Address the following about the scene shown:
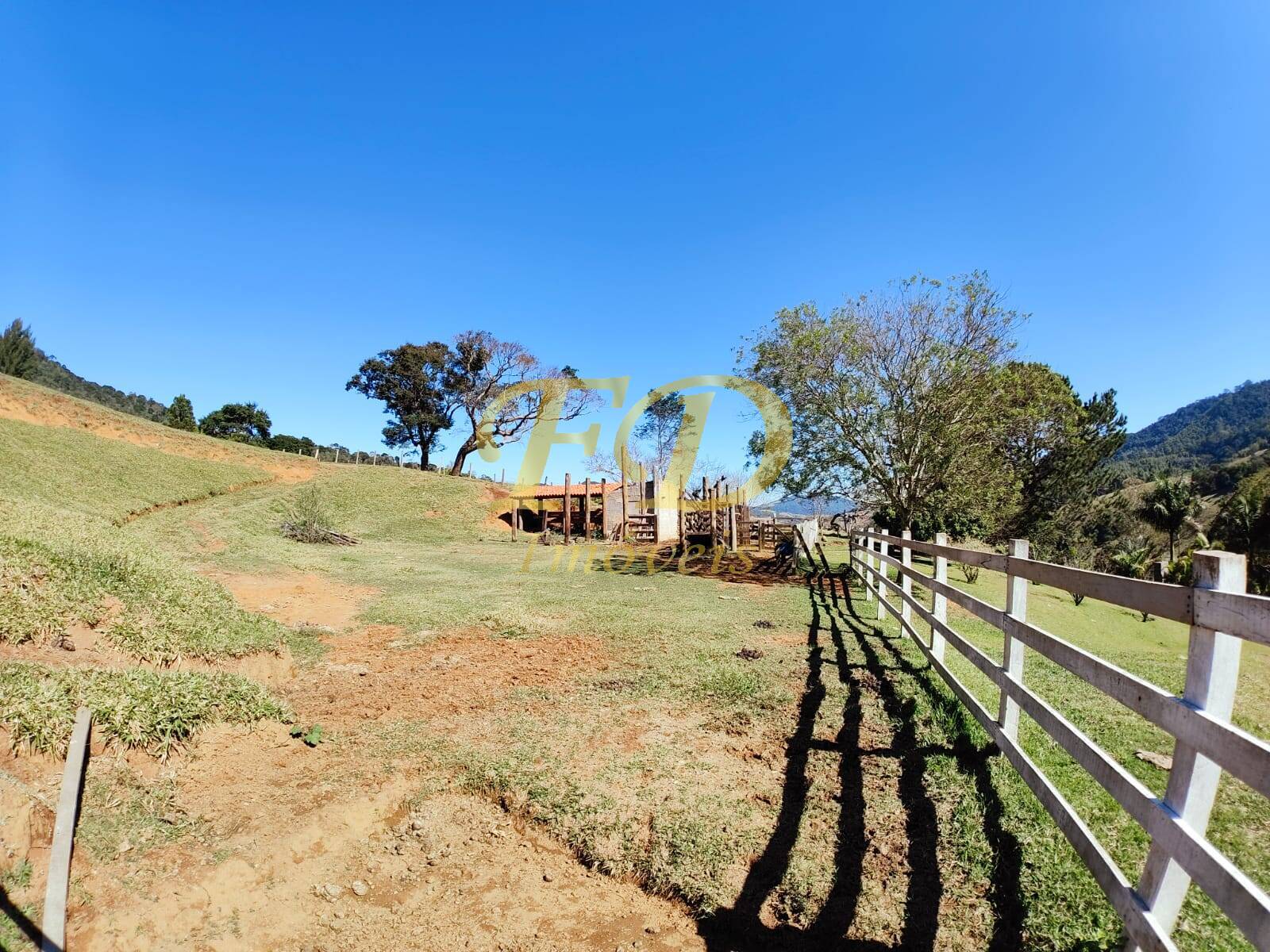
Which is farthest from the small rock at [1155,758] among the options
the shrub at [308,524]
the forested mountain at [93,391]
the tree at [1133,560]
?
the forested mountain at [93,391]

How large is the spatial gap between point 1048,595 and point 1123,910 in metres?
17.1

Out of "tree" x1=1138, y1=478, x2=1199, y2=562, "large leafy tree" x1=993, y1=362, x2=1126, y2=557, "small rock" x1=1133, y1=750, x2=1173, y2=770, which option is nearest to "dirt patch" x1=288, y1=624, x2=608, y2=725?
"small rock" x1=1133, y1=750, x2=1173, y2=770

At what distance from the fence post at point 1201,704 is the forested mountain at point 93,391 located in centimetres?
7140

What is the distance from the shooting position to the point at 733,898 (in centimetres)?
267

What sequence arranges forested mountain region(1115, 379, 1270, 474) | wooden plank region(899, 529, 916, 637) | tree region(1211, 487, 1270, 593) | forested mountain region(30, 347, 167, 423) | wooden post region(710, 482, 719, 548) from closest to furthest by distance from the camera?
wooden plank region(899, 529, 916, 637)
wooden post region(710, 482, 719, 548)
tree region(1211, 487, 1270, 593)
forested mountain region(30, 347, 167, 423)
forested mountain region(1115, 379, 1270, 474)

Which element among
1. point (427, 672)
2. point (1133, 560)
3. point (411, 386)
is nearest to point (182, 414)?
point (411, 386)

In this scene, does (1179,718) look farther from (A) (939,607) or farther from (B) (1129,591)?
(A) (939,607)

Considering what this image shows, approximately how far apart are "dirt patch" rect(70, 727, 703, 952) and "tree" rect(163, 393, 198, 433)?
5614 cm

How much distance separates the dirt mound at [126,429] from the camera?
24.4 metres

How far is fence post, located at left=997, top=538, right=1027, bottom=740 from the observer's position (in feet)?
11.6

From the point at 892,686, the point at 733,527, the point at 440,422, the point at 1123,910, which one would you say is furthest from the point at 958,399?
the point at 440,422

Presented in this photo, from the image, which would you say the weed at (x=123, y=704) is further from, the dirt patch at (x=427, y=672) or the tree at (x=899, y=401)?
the tree at (x=899, y=401)

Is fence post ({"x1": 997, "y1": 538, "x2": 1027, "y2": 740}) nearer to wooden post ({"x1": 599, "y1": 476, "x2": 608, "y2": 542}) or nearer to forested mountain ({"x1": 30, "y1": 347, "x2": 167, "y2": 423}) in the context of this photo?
wooden post ({"x1": 599, "y1": 476, "x2": 608, "y2": 542})

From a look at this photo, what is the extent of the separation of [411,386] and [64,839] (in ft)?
151
